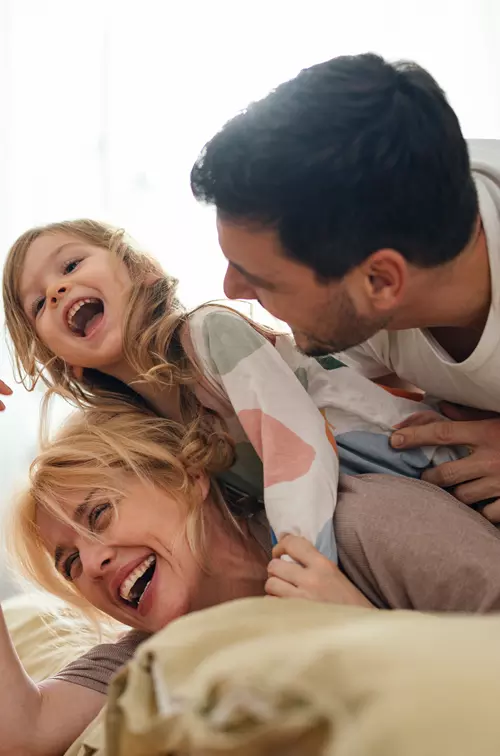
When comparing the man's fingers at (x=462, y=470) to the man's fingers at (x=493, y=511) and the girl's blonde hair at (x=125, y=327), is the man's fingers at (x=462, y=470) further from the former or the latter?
the girl's blonde hair at (x=125, y=327)

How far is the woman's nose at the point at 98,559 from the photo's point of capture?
44.6 inches

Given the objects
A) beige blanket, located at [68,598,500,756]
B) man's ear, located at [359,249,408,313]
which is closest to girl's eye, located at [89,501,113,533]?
man's ear, located at [359,249,408,313]

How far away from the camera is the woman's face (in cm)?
112

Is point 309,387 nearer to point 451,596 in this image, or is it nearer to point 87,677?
point 451,596

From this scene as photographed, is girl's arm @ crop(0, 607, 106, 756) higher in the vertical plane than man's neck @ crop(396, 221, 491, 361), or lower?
lower

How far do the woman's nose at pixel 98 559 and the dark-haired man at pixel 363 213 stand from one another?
40cm

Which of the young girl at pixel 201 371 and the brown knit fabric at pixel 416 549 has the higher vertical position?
the young girl at pixel 201 371

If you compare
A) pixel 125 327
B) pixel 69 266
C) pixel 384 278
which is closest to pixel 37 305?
pixel 69 266

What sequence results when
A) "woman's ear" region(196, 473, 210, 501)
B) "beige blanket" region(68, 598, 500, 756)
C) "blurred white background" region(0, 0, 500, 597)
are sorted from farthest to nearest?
"blurred white background" region(0, 0, 500, 597) < "woman's ear" region(196, 473, 210, 501) < "beige blanket" region(68, 598, 500, 756)

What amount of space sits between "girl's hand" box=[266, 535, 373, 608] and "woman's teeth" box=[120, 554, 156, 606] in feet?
0.75

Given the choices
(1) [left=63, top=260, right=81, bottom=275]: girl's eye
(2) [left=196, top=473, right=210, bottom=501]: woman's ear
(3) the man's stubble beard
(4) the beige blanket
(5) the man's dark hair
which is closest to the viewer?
(4) the beige blanket

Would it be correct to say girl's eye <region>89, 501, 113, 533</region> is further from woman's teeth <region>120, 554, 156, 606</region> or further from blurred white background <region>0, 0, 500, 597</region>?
blurred white background <region>0, 0, 500, 597</region>

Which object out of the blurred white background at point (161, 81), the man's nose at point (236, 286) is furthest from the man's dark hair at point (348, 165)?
the blurred white background at point (161, 81)

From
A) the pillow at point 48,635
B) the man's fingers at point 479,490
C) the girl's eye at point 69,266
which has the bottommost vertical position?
the pillow at point 48,635
